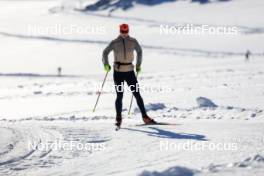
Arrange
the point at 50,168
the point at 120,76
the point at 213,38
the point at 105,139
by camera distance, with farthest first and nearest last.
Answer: the point at 213,38
the point at 120,76
the point at 105,139
the point at 50,168

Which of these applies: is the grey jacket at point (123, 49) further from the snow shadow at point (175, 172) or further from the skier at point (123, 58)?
the snow shadow at point (175, 172)

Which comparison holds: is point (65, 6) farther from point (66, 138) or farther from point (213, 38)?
point (66, 138)

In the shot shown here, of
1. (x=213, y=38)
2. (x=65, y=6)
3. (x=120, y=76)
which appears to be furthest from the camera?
(x=65, y=6)

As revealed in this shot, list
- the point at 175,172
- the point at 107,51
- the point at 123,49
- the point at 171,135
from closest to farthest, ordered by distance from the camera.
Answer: the point at 175,172 → the point at 171,135 → the point at 123,49 → the point at 107,51

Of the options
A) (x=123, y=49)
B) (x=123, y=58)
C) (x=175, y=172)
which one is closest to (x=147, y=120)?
(x=123, y=58)

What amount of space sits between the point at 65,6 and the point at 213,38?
7215 cm

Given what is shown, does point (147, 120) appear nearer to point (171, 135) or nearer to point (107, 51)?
point (107, 51)

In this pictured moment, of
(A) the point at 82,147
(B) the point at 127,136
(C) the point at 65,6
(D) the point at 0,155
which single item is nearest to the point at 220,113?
(B) the point at 127,136

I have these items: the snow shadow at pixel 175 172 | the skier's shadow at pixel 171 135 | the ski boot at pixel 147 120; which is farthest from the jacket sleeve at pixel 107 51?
the snow shadow at pixel 175 172

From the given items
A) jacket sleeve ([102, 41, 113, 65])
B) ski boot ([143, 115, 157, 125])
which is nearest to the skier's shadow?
ski boot ([143, 115, 157, 125])

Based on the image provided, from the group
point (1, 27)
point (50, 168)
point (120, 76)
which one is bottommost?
point (50, 168)

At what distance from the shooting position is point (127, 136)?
26.3 ft

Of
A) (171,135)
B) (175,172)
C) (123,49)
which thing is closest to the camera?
(175,172)

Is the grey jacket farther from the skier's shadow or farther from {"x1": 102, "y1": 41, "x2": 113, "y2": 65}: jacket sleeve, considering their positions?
the skier's shadow
